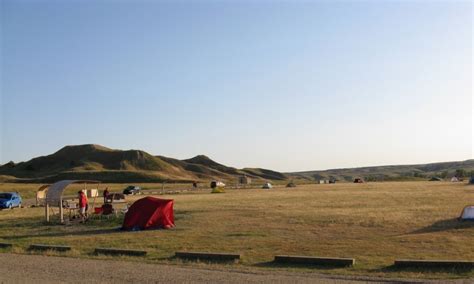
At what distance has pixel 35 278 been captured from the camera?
45.9 ft

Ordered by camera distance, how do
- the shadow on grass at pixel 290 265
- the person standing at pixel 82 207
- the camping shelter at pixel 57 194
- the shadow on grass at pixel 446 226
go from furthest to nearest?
the person standing at pixel 82 207 < the camping shelter at pixel 57 194 < the shadow on grass at pixel 446 226 < the shadow on grass at pixel 290 265

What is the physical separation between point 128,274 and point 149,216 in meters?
13.1

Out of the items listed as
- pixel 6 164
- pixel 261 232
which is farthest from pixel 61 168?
pixel 261 232

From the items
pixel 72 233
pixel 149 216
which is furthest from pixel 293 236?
pixel 72 233

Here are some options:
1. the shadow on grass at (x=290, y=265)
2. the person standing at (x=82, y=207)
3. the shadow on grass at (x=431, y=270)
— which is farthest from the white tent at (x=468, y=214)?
the person standing at (x=82, y=207)

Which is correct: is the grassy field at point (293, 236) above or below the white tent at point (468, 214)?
below

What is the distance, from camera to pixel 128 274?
14461 mm

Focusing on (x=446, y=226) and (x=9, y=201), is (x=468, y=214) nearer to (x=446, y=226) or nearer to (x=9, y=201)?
(x=446, y=226)

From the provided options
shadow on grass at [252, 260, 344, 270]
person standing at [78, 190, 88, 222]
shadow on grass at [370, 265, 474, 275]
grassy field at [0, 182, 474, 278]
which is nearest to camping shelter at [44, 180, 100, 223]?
person standing at [78, 190, 88, 222]

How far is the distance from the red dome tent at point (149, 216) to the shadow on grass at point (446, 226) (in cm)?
1186

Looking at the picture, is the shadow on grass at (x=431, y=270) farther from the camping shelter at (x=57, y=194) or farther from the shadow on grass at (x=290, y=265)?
the camping shelter at (x=57, y=194)

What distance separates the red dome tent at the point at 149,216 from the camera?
2733cm

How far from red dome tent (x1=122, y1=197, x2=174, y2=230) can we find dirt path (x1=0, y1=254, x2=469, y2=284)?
34.3ft

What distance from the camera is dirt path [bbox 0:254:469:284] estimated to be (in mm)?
13516
